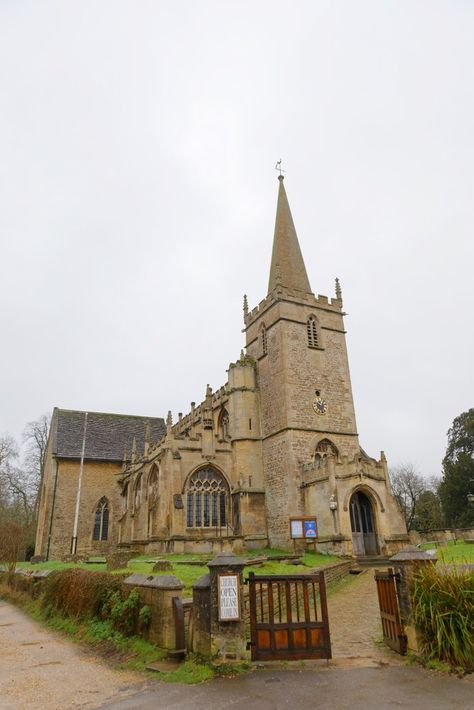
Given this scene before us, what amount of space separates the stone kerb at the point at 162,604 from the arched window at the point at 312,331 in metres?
24.5

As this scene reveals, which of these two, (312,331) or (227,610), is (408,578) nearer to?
(227,610)

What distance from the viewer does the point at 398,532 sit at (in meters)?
27.3

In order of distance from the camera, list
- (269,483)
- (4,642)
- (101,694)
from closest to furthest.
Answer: (101,694) → (4,642) → (269,483)

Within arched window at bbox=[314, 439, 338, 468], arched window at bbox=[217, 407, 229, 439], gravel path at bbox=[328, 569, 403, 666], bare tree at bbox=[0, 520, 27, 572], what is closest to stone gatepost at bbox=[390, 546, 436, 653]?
gravel path at bbox=[328, 569, 403, 666]

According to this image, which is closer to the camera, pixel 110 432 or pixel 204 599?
pixel 204 599

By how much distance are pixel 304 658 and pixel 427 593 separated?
7.99 ft

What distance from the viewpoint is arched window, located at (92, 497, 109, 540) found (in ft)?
128

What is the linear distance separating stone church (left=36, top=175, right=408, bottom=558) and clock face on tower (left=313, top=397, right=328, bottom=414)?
79 mm

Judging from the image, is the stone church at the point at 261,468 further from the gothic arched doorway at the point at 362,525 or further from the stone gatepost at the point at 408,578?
the stone gatepost at the point at 408,578

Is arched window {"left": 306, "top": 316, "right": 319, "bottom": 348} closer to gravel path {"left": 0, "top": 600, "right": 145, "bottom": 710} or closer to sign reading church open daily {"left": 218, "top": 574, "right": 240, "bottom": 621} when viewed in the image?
gravel path {"left": 0, "top": 600, "right": 145, "bottom": 710}

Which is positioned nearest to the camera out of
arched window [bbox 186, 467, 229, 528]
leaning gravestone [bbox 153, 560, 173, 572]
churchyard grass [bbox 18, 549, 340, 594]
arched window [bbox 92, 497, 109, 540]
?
churchyard grass [bbox 18, 549, 340, 594]

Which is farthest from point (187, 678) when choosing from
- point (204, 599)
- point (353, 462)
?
point (353, 462)

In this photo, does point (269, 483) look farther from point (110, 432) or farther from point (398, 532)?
point (110, 432)

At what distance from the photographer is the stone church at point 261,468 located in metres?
27.0
